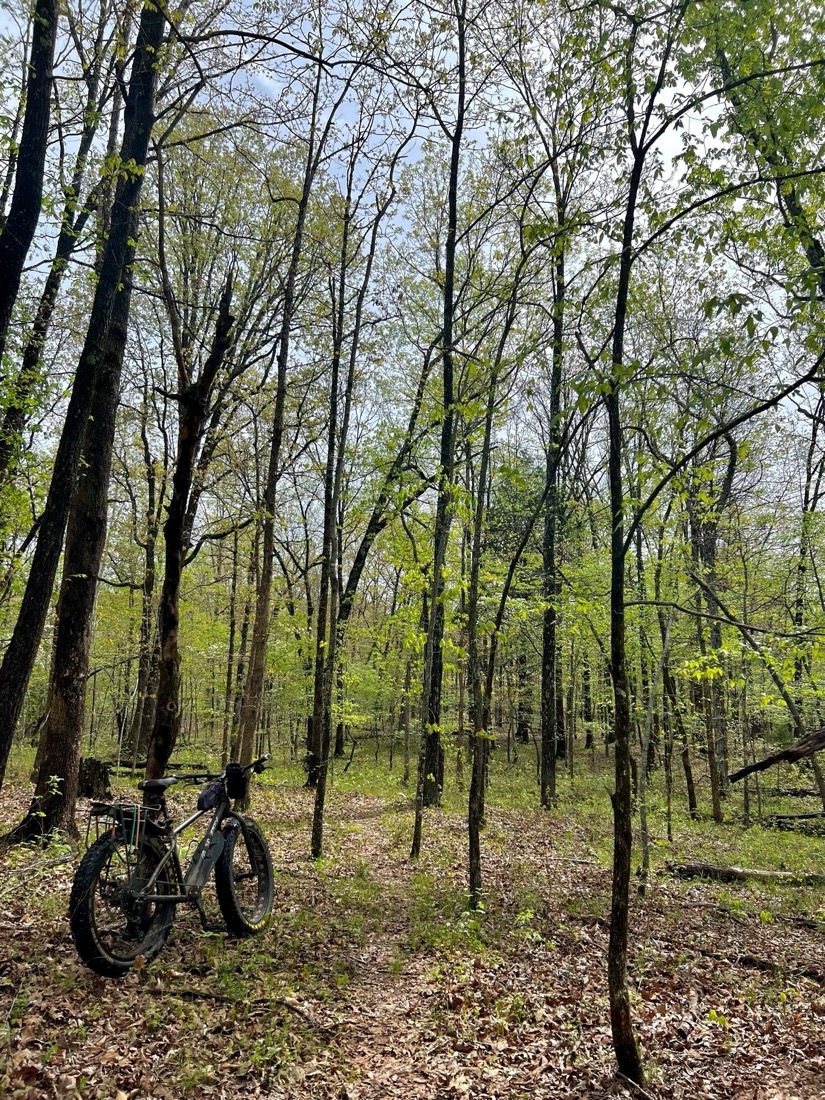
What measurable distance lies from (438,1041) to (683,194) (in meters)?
6.29

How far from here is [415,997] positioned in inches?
200

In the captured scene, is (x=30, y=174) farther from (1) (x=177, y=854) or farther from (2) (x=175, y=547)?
(1) (x=177, y=854)

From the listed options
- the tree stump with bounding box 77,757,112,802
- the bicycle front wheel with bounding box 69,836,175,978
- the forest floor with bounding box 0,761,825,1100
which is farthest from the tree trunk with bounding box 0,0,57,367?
the tree stump with bounding box 77,757,112,802

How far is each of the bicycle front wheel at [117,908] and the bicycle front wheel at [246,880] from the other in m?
0.52

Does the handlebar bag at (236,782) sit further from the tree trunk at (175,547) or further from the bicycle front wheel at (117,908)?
the bicycle front wheel at (117,908)

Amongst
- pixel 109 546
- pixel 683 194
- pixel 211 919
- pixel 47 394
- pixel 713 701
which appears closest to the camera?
pixel 683 194

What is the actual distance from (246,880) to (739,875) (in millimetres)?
7766

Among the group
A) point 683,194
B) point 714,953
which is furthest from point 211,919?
point 683,194

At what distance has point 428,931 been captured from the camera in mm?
6418

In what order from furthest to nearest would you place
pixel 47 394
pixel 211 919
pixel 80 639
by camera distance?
pixel 47 394 → pixel 80 639 → pixel 211 919

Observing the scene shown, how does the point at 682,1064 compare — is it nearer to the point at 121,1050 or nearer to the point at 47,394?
the point at 121,1050

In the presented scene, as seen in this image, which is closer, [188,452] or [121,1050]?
[121,1050]

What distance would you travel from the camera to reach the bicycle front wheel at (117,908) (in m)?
4.02

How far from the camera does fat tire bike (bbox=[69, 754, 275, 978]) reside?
4.10 meters
